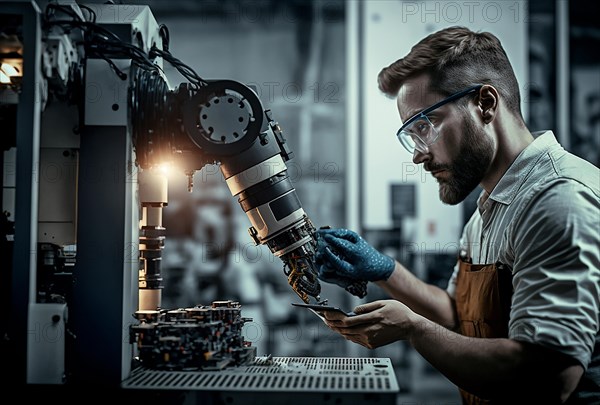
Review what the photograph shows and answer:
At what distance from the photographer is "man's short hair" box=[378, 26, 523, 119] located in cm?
163

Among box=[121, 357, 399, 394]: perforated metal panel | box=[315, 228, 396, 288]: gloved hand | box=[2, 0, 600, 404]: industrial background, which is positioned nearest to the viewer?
box=[121, 357, 399, 394]: perforated metal panel

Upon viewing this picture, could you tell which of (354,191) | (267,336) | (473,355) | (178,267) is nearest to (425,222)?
(354,191)

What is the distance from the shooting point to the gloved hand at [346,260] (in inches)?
62.4

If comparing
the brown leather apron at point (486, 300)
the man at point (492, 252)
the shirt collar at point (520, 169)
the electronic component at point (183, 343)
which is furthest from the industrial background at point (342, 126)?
the electronic component at point (183, 343)

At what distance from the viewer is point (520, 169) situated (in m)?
1.61

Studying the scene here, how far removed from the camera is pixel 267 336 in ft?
12.4

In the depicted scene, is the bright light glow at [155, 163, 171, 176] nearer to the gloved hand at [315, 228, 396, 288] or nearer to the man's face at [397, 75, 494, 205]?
the gloved hand at [315, 228, 396, 288]

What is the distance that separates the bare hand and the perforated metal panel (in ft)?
0.21

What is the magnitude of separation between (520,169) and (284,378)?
2.79 ft

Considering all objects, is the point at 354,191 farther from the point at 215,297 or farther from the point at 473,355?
the point at 473,355

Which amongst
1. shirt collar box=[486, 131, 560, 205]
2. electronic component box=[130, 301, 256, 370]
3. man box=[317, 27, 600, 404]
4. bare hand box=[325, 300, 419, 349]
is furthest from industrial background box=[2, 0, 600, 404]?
electronic component box=[130, 301, 256, 370]

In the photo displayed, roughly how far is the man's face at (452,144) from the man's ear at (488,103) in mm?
35

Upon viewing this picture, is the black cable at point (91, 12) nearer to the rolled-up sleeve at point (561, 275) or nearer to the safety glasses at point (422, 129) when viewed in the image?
the safety glasses at point (422, 129)

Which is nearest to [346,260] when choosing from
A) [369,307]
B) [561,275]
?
[369,307]
